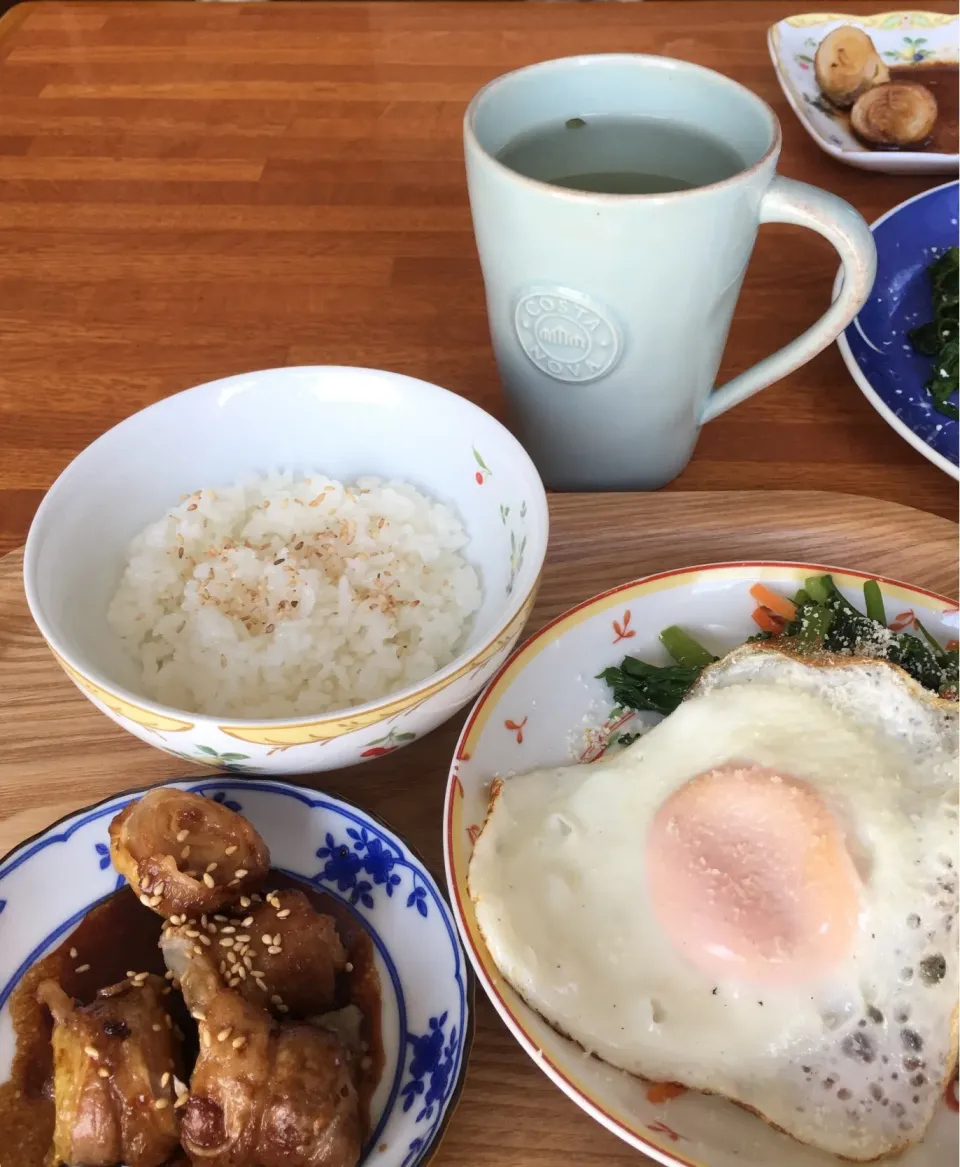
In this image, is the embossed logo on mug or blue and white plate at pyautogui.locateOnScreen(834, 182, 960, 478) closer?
the embossed logo on mug

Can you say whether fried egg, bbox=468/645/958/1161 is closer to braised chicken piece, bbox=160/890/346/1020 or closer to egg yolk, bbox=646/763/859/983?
egg yolk, bbox=646/763/859/983

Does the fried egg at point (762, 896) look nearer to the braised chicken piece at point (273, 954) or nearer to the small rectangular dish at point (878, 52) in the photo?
the braised chicken piece at point (273, 954)

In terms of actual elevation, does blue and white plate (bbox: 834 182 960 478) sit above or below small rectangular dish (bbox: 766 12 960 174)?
below

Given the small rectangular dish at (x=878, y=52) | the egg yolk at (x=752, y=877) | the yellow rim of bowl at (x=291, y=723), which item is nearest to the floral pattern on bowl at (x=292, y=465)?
the yellow rim of bowl at (x=291, y=723)

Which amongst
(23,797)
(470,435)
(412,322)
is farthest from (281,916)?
(412,322)

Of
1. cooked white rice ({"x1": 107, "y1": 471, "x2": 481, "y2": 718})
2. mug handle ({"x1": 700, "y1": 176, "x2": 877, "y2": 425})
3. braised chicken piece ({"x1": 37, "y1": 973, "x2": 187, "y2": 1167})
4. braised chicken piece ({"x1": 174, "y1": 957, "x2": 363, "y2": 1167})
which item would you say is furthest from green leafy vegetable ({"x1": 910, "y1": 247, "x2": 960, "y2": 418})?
braised chicken piece ({"x1": 37, "y1": 973, "x2": 187, "y2": 1167})

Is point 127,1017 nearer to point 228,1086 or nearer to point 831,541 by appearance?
point 228,1086

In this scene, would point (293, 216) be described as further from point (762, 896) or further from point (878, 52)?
point (762, 896)
